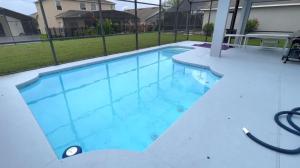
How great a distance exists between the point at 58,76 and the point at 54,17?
43.9ft

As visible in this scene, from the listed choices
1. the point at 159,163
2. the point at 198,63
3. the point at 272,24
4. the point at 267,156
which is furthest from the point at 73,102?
the point at 272,24

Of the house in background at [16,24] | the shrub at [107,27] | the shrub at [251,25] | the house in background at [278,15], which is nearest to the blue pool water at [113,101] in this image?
the house in background at [16,24]

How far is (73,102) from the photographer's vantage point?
3.48m

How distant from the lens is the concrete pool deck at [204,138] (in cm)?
156

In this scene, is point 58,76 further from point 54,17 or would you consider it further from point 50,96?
point 54,17

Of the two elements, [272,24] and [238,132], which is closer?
[238,132]

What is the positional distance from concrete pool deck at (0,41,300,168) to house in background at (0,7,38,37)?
10.2ft

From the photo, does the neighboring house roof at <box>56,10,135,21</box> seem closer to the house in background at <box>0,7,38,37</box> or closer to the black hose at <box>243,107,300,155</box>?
the house in background at <box>0,7,38,37</box>

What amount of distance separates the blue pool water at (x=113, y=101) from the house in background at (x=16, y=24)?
7.85ft

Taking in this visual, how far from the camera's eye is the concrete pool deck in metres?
1.56

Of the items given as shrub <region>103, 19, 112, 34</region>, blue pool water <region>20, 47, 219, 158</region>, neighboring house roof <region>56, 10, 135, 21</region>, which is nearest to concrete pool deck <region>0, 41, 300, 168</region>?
blue pool water <region>20, 47, 219, 158</region>

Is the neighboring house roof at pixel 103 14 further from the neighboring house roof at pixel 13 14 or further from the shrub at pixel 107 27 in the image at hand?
the neighboring house roof at pixel 13 14

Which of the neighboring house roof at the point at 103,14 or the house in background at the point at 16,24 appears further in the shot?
the neighboring house roof at the point at 103,14

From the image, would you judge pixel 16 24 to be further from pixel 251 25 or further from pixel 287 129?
pixel 251 25
